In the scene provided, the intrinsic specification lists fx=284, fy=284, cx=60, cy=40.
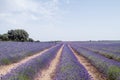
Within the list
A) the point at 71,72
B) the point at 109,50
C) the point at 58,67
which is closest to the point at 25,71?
the point at 71,72

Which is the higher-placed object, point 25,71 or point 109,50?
point 109,50

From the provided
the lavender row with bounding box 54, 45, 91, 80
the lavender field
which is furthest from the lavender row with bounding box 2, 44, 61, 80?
the lavender row with bounding box 54, 45, 91, 80

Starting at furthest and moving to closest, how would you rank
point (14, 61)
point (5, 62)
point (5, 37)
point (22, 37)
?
point (22, 37) < point (5, 37) < point (14, 61) < point (5, 62)

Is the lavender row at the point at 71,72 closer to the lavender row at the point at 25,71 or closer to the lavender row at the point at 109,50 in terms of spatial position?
the lavender row at the point at 25,71

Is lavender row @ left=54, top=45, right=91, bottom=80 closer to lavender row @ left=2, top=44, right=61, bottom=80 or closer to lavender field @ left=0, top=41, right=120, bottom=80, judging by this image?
lavender field @ left=0, top=41, right=120, bottom=80

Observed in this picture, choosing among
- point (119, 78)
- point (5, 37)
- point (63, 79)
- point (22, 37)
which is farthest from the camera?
point (22, 37)

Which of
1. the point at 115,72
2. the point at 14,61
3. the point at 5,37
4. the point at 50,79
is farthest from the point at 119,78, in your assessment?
the point at 5,37

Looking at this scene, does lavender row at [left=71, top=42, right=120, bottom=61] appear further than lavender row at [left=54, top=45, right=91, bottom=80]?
Yes

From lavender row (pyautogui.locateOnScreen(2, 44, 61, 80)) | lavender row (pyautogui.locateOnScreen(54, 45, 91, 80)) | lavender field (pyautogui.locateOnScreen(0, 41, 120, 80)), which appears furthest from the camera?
lavender field (pyautogui.locateOnScreen(0, 41, 120, 80))

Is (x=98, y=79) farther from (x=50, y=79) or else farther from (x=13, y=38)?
(x=13, y=38)

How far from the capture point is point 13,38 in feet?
291

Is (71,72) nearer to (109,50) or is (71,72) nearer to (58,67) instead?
(58,67)

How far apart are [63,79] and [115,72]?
3.26 metres

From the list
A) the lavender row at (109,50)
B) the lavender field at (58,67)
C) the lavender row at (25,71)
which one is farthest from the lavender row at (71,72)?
the lavender row at (109,50)
